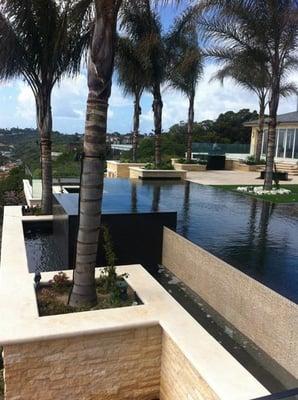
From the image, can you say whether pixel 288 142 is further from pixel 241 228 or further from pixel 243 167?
pixel 241 228

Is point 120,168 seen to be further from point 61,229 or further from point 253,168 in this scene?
point 61,229

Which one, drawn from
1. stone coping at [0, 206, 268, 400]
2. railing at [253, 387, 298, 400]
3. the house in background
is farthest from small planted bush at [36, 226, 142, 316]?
the house in background

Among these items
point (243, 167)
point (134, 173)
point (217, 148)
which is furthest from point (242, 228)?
point (217, 148)

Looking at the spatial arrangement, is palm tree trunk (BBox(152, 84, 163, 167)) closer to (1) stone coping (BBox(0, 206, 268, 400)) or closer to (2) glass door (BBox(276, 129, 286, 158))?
(2) glass door (BBox(276, 129, 286, 158))

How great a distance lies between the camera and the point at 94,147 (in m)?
4.85

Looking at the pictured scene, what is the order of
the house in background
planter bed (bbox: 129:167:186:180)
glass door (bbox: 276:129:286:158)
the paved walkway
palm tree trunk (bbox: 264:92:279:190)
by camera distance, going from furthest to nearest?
1. glass door (bbox: 276:129:286:158)
2. the house in background
3. planter bed (bbox: 129:167:186:180)
4. the paved walkway
5. palm tree trunk (bbox: 264:92:279:190)

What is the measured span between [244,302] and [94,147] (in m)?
2.79

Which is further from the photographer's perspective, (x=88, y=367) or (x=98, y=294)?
(x=98, y=294)

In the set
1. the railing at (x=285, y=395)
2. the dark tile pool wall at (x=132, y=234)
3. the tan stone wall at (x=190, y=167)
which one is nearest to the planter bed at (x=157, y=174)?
the tan stone wall at (x=190, y=167)

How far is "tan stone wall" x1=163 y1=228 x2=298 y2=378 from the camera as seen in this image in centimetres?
459

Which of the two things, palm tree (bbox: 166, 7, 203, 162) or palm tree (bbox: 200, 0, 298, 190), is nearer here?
palm tree (bbox: 200, 0, 298, 190)

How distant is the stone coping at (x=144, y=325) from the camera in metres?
3.79

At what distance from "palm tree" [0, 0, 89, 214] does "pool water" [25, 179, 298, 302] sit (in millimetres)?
2925

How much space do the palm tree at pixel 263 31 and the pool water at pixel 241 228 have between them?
350 cm
